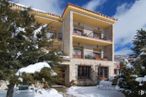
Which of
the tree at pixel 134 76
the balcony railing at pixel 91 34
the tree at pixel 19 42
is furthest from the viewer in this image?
the balcony railing at pixel 91 34

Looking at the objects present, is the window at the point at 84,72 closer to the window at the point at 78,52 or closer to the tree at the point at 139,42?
the window at the point at 78,52

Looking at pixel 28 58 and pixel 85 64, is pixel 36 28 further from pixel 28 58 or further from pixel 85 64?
pixel 85 64

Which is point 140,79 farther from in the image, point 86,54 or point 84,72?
point 86,54

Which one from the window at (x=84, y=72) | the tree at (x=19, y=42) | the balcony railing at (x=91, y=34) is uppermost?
the balcony railing at (x=91, y=34)

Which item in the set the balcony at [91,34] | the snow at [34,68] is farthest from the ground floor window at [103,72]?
the snow at [34,68]

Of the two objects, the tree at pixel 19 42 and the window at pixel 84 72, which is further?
the window at pixel 84 72

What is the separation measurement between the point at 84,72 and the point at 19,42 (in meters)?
20.1

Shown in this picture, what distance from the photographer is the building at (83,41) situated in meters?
32.3

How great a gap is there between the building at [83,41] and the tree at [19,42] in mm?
14633

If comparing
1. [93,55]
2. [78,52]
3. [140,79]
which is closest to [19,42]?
[140,79]

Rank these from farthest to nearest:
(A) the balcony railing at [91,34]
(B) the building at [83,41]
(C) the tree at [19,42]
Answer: (A) the balcony railing at [91,34] → (B) the building at [83,41] → (C) the tree at [19,42]

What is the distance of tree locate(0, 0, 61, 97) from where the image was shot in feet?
44.9

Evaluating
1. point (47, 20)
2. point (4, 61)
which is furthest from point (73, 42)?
point (4, 61)

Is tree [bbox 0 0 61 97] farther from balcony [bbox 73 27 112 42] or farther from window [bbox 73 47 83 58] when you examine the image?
window [bbox 73 47 83 58]
